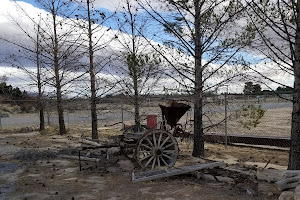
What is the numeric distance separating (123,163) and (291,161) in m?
4.51

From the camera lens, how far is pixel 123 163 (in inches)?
328

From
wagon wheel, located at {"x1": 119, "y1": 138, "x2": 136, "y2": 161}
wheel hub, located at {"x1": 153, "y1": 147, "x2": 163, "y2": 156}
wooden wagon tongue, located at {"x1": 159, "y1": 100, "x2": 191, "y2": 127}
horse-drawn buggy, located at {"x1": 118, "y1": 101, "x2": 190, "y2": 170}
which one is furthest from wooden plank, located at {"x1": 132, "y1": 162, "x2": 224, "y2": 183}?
wooden wagon tongue, located at {"x1": 159, "y1": 100, "x2": 191, "y2": 127}

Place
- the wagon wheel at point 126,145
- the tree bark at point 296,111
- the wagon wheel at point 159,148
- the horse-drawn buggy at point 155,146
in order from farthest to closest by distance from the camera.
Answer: the wagon wheel at point 126,145
the wagon wheel at point 159,148
the horse-drawn buggy at point 155,146
the tree bark at point 296,111

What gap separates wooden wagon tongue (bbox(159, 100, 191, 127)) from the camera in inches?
306

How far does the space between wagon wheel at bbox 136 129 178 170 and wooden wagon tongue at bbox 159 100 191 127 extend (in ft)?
2.75

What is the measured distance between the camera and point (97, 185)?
6.18 metres

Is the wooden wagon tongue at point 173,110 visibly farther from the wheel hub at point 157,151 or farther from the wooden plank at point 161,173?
the wooden plank at point 161,173

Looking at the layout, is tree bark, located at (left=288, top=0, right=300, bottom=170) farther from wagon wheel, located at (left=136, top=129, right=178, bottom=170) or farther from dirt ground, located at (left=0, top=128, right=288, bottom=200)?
wagon wheel, located at (left=136, top=129, right=178, bottom=170)

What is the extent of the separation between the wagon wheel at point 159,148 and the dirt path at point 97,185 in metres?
0.69

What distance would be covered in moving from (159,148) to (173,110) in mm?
1272

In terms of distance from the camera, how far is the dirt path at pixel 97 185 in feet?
17.5

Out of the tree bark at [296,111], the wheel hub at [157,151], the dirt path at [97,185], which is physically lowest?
the dirt path at [97,185]

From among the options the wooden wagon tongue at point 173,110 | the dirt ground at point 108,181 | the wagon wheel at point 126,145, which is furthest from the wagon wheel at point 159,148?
the wooden wagon tongue at point 173,110

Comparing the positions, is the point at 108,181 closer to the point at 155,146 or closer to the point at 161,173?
the point at 161,173
